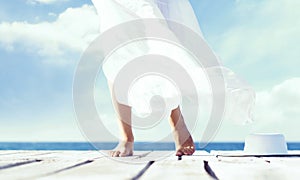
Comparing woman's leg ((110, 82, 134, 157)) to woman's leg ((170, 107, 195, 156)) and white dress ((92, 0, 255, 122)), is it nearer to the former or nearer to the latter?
white dress ((92, 0, 255, 122))

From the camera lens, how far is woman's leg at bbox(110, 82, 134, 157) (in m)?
2.31

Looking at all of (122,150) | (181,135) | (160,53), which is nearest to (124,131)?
(122,150)

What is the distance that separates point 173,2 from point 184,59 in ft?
1.41

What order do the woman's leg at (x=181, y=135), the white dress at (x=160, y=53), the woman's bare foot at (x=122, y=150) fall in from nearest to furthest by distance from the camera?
the white dress at (x=160, y=53) < the woman's bare foot at (x=122, y=150) < the woman's leg at (x=181, y=135)

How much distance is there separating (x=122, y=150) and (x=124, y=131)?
148 millimetres

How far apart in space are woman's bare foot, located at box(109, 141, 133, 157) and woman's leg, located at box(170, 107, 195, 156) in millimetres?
270

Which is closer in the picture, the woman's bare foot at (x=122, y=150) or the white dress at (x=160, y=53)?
the white dress at (x=160, y=53)

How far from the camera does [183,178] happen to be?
1.18 metres

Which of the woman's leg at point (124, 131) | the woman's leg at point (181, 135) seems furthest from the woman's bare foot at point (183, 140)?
the woman's leg at point (124, 131)

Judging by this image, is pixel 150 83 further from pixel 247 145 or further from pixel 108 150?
pixel 247 145

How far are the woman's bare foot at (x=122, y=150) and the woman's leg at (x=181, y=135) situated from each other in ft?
0.89

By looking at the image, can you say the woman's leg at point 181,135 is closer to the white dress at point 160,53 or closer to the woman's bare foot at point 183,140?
the woman's bare foot at point 183,140

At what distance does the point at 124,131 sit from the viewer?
2.41m

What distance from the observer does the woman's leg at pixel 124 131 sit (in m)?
2.31
